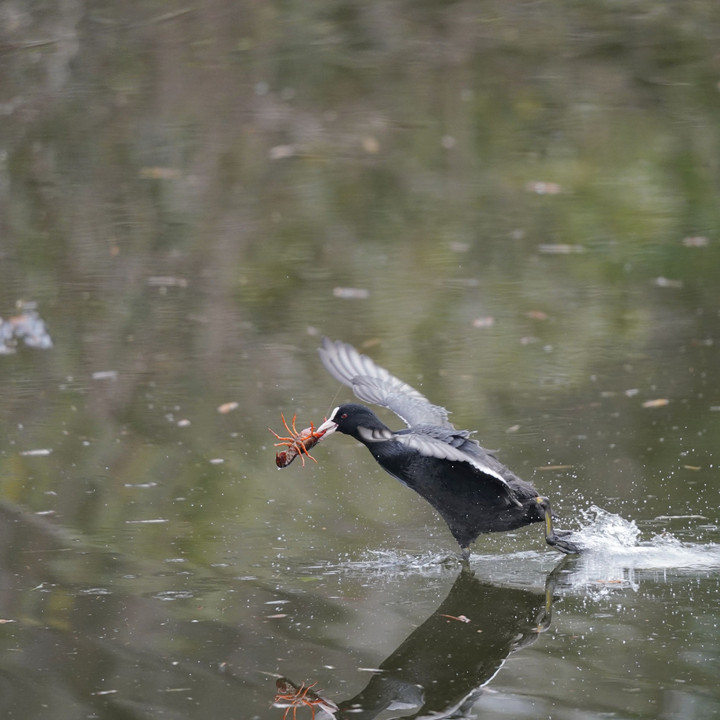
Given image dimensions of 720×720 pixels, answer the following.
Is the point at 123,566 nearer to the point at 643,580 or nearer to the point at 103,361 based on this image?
the point at 643,580

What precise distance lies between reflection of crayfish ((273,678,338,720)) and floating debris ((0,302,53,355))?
4.97 metres

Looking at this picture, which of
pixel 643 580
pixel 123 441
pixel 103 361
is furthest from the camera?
pixel 103 361

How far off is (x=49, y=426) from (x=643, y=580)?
375cm

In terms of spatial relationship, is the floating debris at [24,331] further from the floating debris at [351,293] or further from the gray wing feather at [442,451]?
the gray wing feather at [442,451]

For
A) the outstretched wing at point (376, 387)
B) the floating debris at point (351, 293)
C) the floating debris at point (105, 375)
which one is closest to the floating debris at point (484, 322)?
the floating debris at point (351, 293)

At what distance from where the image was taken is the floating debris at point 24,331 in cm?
896

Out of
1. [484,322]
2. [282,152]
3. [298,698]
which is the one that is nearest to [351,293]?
[484,322]

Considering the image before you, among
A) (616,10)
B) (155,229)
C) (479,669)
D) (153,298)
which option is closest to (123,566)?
(479,669)

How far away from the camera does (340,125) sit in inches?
523

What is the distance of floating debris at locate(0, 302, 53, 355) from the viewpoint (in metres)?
8.96

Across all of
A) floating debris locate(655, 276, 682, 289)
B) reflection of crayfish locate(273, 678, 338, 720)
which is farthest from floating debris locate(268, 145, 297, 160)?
reflection of crayfish locate(273, 678, 338, 720)

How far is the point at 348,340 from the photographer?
8805mm

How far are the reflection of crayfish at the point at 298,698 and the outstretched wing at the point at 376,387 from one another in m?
2.10

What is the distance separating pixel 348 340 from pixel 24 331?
7.67ft
